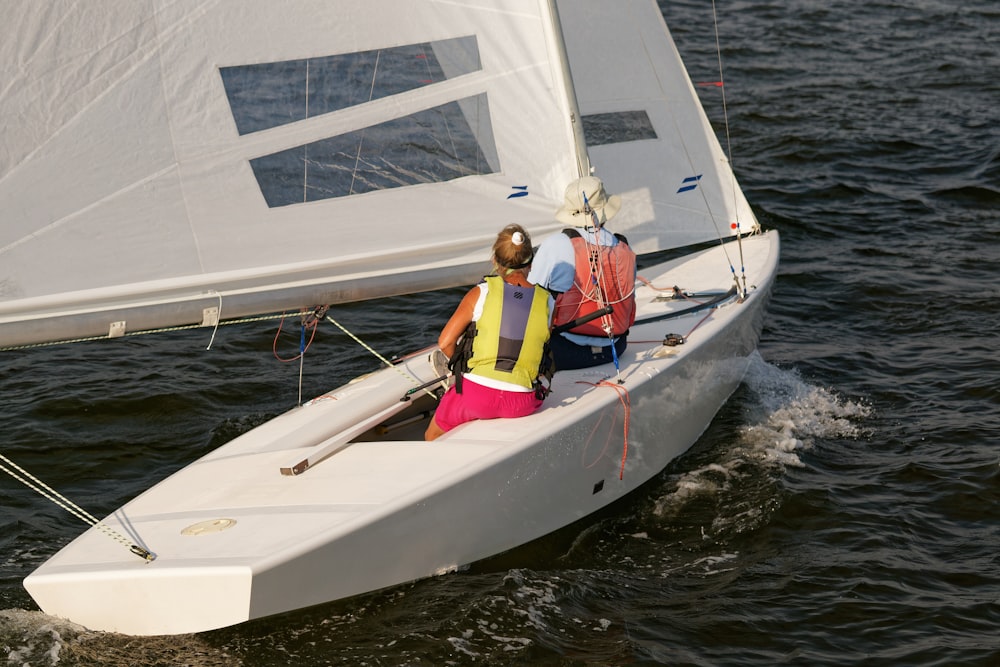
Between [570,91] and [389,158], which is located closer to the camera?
[389,158]

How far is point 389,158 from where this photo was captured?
5.03m

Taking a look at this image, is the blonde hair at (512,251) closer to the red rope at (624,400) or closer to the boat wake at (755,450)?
the red rope at (624,400)

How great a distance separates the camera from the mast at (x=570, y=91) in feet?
17.3

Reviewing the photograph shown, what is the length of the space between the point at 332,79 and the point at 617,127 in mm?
2273

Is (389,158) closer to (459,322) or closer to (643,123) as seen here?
(459,322)

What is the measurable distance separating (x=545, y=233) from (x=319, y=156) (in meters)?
1.18

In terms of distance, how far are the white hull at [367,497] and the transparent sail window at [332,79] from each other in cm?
138

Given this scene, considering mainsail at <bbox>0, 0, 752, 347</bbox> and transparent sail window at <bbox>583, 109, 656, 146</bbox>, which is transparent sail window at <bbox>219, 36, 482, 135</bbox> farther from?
transparent sail window at <bbox>583, 109, 656, 146</bbox>

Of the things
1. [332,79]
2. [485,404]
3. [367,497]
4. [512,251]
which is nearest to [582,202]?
[512,251]

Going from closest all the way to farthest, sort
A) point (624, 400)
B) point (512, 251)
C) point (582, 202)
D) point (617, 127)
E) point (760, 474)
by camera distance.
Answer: point (512, 251)
point (624, 400)
point (582, 202)
point (760, 474)
point (617, 127)

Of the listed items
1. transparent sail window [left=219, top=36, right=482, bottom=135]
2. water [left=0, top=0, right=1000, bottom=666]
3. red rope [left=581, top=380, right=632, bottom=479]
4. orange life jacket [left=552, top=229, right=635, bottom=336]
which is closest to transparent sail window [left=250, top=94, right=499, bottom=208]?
transparent sail window [left=219, top=36, right=482, bottom=135]

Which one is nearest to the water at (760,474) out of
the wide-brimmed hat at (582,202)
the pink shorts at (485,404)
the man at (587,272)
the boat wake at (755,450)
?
the boat wake at (755,450)

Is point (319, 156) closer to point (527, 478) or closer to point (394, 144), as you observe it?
point (394, 144)

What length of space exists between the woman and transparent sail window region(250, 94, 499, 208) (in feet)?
1.99
